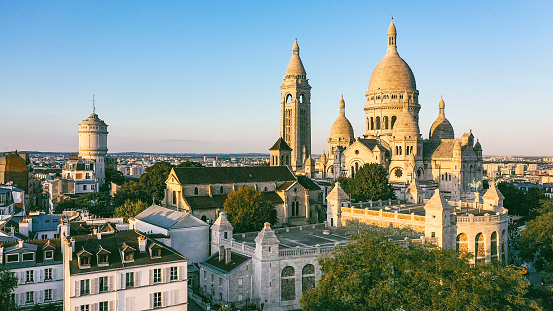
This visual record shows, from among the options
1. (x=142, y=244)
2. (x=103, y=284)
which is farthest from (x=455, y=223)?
(x=103, y=284)

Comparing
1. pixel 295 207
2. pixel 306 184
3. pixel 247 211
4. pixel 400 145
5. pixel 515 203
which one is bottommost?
pixel 515 203

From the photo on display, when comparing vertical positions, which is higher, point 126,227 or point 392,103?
point 392,103

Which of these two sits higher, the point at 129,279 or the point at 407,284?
the point at 407,284

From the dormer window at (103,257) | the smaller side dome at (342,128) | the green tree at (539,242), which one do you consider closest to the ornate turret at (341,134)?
the smaller side dome at (342,128)

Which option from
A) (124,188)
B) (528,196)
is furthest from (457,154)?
(124,188)

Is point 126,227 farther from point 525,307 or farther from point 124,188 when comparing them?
point 525,307

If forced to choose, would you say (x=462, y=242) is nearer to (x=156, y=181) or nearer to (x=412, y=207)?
(x=412, y=207)
